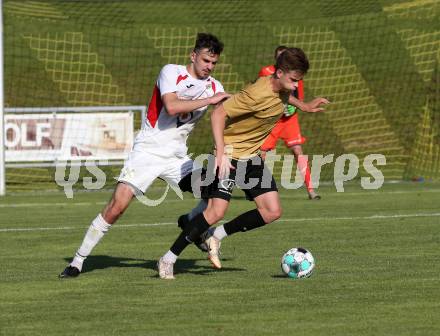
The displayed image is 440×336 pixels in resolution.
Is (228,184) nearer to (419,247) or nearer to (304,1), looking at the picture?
(419,247)

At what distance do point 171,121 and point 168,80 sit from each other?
41cm

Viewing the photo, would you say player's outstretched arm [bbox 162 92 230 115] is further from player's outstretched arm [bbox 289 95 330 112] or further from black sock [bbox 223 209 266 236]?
black sock [bbox 223 209 266 236]

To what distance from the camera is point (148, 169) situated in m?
9.80

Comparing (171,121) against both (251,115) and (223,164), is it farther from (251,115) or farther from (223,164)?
(223,164)

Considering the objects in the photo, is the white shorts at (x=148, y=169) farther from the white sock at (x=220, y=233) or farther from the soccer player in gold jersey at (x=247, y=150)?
the white sock at (x=220, y=233)

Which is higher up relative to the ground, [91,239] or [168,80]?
[168,80]

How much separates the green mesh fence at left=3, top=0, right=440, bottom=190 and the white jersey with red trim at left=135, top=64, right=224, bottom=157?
42.7 ft

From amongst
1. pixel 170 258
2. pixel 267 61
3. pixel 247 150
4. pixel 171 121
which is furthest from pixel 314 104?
pixel 267 61

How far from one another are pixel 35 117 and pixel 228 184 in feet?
34.8

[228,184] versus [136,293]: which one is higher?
[228,184]

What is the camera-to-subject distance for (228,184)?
379 inches

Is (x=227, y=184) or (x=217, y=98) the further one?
(x=227, y=184)

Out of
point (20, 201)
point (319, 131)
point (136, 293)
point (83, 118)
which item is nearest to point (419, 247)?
point (136, 293)

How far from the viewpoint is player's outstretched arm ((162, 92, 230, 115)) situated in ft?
30.1
